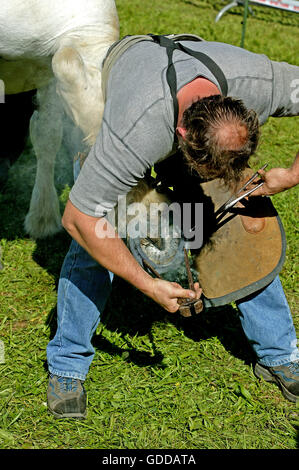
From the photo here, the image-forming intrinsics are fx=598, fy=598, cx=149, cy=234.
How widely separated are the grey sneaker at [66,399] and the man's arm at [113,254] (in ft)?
2.33

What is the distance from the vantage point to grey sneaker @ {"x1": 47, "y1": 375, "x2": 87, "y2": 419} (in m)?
2.57

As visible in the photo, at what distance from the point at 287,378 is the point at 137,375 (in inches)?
27.3

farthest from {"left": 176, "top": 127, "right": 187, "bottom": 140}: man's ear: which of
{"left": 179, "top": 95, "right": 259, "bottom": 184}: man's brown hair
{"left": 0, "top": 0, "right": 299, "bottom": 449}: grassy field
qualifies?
{"left": 0, "top": 0, "right": 299, "bottom": 449}: grassy field

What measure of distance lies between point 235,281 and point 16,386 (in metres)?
1.11

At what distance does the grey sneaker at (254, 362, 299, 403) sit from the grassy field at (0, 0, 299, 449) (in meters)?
0.04

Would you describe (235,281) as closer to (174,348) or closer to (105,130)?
(174,348)

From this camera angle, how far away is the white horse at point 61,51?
2.31 metres

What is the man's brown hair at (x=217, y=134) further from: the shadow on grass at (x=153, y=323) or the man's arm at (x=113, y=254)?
the shadow on grass at (x=153, y=323)

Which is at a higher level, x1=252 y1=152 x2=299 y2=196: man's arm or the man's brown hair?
the man's brown hair

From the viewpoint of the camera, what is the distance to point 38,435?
249 centimetres

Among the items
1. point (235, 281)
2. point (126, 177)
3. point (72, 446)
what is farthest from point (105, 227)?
point (72, 446)

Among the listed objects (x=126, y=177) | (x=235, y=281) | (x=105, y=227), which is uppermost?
(x=126, y=177)

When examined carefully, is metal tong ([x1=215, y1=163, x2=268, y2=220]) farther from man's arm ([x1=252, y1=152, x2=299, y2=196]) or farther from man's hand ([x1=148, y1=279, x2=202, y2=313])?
man's hand ([x1=148, y1=279, x2=202, y2=313])

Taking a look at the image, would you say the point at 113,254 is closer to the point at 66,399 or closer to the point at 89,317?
the point at 89,317
